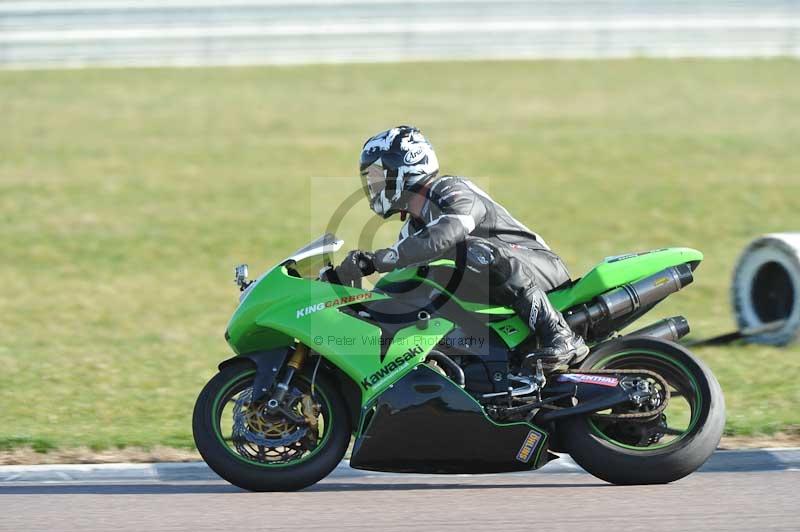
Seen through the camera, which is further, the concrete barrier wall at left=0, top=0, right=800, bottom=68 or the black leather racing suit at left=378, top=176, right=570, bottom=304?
the concrete barrier wall at left=0, top=0, right=800, bottom=68

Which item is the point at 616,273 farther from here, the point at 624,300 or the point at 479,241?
the point at 479,241

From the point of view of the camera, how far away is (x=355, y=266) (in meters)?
5.89

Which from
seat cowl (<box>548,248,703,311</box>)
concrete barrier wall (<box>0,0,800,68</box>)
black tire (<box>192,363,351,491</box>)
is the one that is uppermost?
concrete barrier wall (<box>0,0,800,68</box>)

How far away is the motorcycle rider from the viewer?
5.75 metres

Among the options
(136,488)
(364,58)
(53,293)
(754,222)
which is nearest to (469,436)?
(136,488)

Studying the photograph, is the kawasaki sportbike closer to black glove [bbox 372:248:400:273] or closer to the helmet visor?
black glove [bbox 372:248:400:273]

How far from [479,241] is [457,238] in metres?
0.13

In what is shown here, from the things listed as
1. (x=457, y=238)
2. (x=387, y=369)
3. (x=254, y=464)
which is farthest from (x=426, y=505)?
(x=457, y=238)

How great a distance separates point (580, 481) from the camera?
596 cm

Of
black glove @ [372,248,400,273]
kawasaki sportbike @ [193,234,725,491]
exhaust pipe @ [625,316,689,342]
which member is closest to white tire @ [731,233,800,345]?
exhaust pipe @ [625,316,689,342]

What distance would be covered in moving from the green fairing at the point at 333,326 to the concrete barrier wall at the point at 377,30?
679 inches

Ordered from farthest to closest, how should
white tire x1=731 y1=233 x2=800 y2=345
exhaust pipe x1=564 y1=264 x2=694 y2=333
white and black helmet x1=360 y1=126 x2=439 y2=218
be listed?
white tire x1=731 y1=233 x2=800 y2=345 < white and black helmet x1=360 y1=126 x2=439 y2=218 < exhaust pipe x1=564 y1=264 x2=694 y2=333

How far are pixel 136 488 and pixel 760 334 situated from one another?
17.4ft

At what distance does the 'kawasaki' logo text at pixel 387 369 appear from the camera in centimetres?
577
